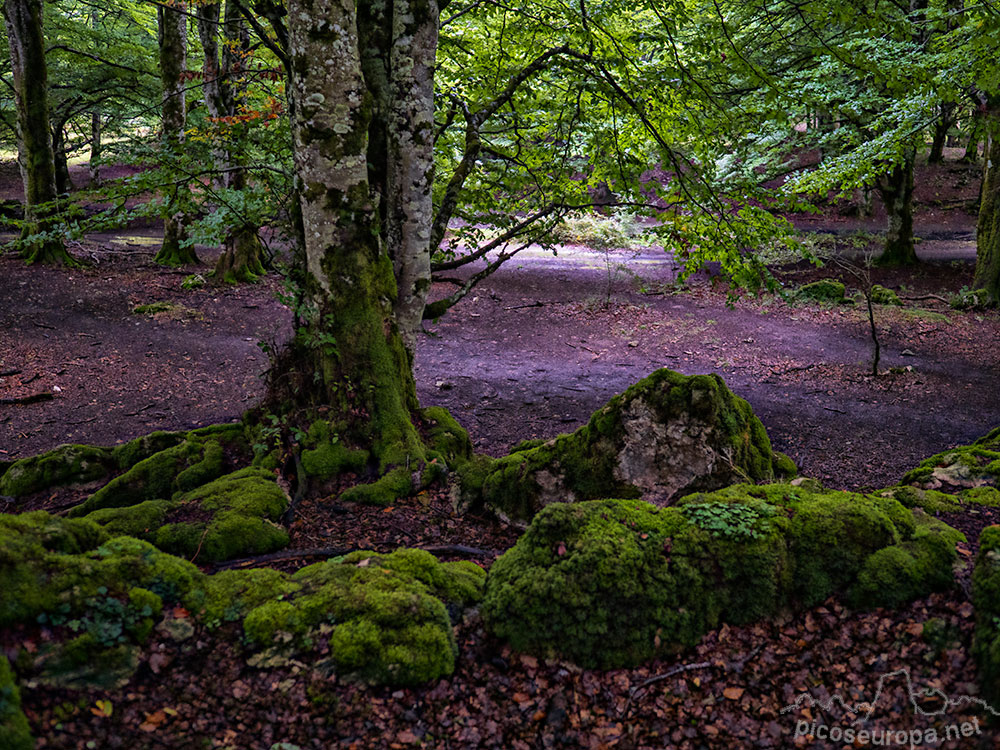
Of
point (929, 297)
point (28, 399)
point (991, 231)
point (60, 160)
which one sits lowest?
point (28, 399)

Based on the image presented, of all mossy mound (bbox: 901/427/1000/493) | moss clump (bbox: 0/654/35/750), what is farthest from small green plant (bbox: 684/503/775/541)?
moss clump (bbox: 0/654/35/750)

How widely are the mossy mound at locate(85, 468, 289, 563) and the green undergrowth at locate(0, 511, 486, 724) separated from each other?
0.98 m

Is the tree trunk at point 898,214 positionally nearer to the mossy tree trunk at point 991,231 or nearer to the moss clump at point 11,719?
the mossy tree trunk at point 991,231

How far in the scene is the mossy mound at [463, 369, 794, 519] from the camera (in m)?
5.15

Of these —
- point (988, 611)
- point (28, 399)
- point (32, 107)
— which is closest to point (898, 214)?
point (988, 611)

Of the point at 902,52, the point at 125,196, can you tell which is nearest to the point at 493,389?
the point at 125,196

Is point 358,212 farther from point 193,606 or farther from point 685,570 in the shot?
point 685,570

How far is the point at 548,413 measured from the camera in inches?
350

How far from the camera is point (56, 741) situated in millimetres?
2055

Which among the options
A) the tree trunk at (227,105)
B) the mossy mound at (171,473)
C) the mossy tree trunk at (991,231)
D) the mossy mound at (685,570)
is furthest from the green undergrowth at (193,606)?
the mossy tree trunk at (991,231)

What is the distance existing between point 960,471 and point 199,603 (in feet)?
17.9

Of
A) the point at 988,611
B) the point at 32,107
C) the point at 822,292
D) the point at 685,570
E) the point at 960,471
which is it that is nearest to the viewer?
the point at 988,611

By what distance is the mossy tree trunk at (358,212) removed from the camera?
4953 millimetres

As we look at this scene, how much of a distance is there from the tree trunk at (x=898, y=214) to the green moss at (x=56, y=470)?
20.0 meters
